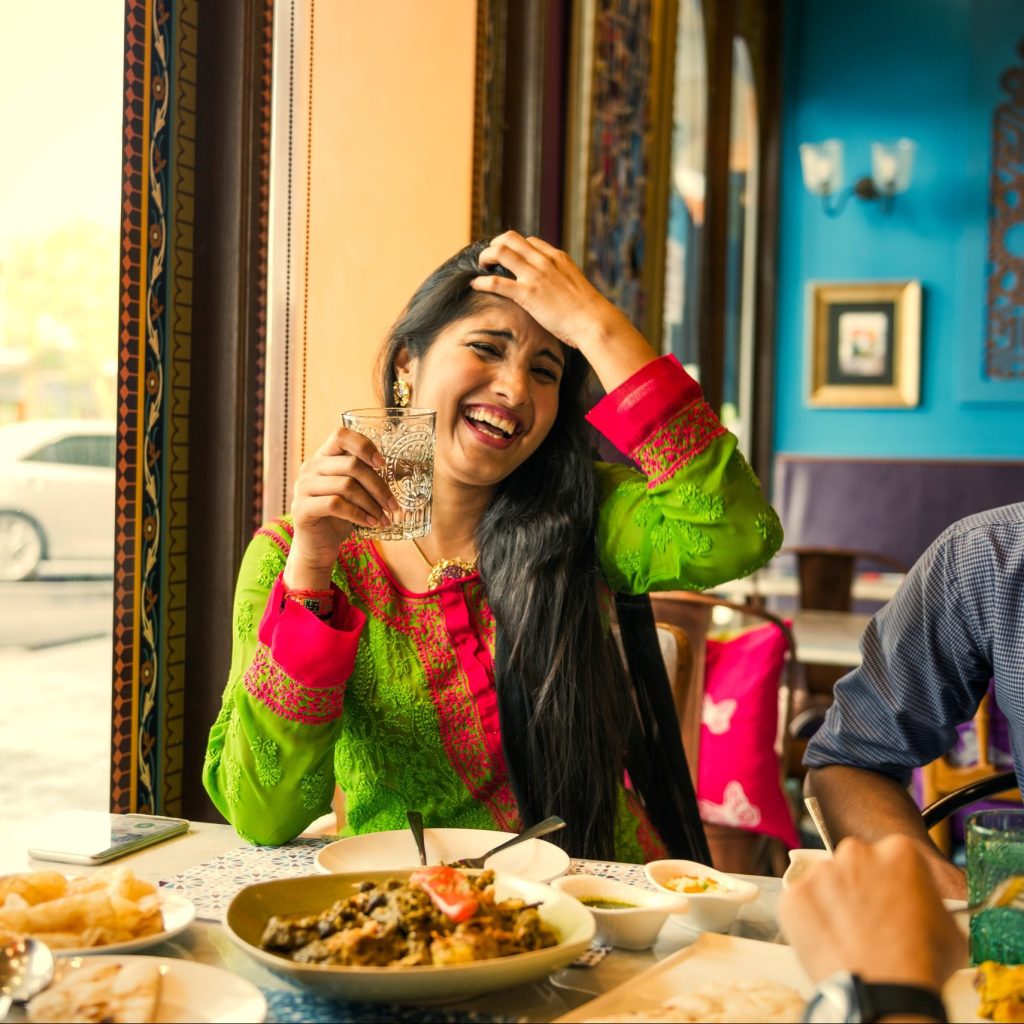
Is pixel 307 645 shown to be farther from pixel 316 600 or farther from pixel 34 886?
pixel 34 886

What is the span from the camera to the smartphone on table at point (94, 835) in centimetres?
140

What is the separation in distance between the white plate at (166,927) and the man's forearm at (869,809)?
0.75 m

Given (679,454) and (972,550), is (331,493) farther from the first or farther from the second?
(972,550)

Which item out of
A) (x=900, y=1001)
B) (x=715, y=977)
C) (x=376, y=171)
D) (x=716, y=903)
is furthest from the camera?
(x=376, y=171)

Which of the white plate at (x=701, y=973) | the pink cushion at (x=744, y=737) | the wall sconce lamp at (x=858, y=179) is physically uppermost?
the wall sconce lamp at (x=858, y=179)

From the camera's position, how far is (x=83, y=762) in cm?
209

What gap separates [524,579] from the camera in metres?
1.82

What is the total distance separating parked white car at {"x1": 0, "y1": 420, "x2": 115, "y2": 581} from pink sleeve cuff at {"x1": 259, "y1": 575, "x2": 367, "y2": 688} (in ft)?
2.01

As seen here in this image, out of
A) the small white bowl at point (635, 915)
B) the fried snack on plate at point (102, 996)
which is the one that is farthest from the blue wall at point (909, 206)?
the fried snack on plate at point (102, 996)

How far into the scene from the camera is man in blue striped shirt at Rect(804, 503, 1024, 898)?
1546mm

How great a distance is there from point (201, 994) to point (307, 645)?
0.56m

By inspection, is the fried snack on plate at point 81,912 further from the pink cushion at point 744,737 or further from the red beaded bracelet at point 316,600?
the pink cushion at point 744,737

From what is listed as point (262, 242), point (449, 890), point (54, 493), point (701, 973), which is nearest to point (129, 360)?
point (54, 493)

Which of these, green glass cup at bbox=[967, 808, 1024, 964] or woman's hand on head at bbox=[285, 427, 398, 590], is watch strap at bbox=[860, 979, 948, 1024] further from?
woman's hand on head at bbox=[285, 427, 398, 590]
